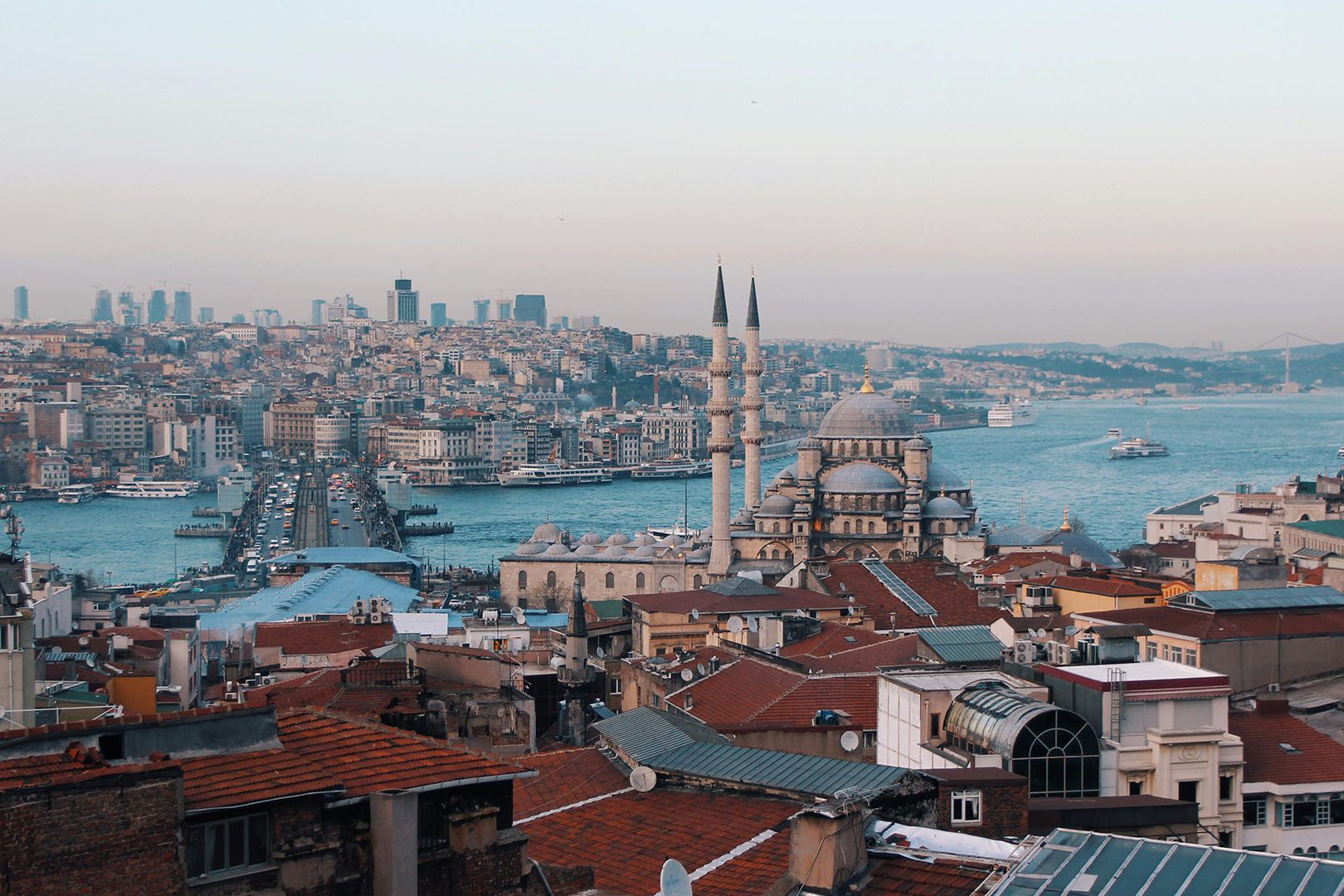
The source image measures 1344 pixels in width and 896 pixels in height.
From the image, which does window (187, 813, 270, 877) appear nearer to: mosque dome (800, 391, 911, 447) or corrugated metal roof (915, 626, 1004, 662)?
corrugated metal roof (915, 626, 1004, 662)

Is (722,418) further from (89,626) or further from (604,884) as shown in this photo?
(604,884)

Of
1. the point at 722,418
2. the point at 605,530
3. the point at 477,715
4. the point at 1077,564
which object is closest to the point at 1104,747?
the point at 477,715

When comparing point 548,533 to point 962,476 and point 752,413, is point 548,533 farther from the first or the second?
point 962,476

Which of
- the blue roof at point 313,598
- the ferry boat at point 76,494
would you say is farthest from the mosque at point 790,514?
the ferry boat at point 76,494

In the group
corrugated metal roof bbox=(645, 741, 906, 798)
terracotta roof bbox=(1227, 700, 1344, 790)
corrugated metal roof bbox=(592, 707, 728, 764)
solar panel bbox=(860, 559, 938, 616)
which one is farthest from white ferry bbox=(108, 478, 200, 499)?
corrugated metal roof bbox=(645, 741, 906, 798)

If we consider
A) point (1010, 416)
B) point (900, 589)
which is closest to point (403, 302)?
point (1010, 416)

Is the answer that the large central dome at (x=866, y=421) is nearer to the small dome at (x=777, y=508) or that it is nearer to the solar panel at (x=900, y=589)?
the small dome at (x=777, y=508)
